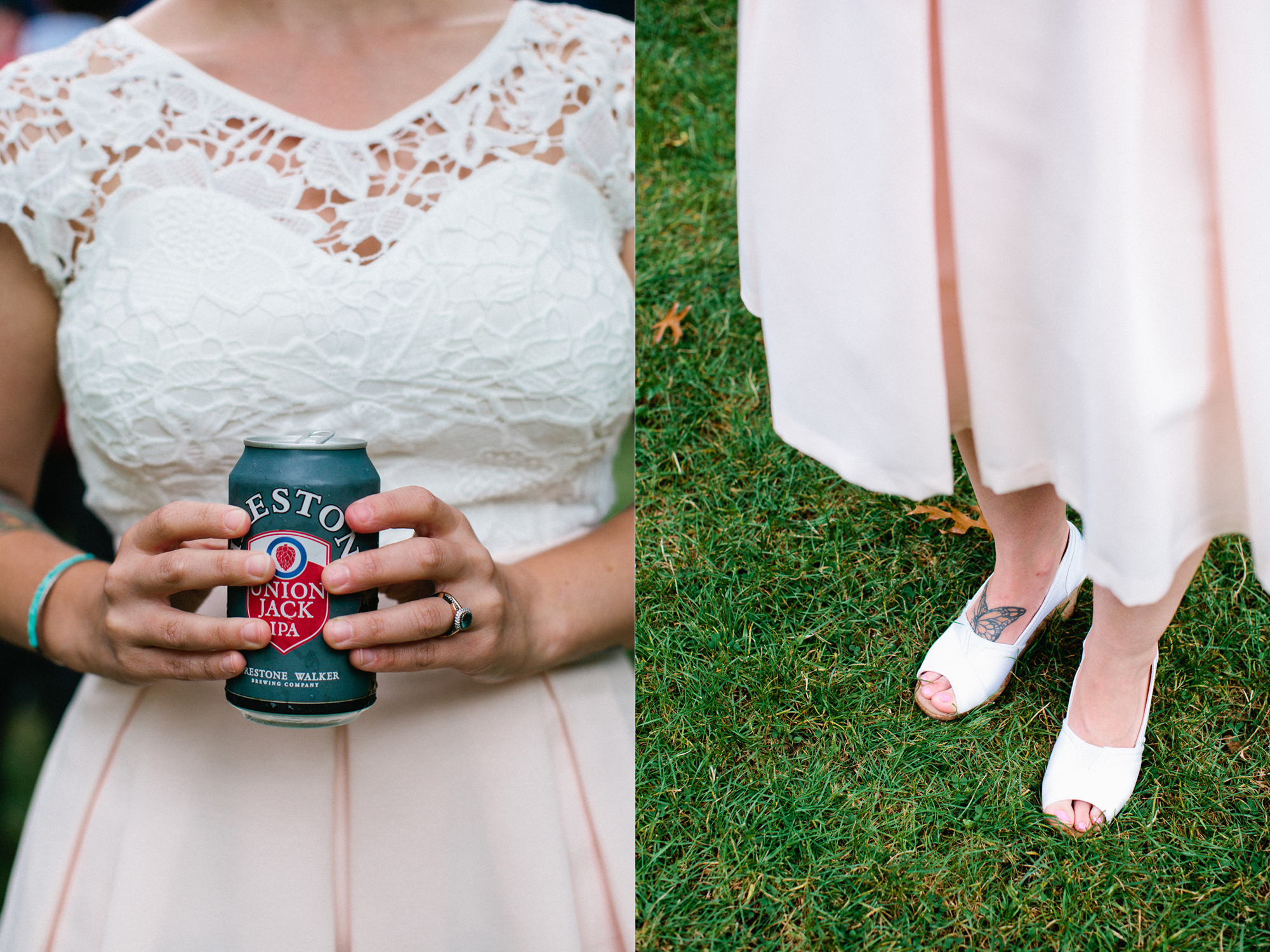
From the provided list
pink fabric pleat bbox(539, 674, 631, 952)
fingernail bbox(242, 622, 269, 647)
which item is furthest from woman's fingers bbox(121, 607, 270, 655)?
pink fabric pleat bbox(539, 674, 631, 952)

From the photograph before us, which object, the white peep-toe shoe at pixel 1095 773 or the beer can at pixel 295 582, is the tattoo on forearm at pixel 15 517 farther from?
the white peep-toe shoe at pixel 1095 773

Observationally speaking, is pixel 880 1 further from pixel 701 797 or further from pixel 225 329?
pixel 701 797

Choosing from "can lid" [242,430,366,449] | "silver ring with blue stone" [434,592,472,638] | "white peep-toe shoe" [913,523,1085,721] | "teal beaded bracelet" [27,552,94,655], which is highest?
"can lid" [242,430,366,449]

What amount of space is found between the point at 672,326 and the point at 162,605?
104 centimetres

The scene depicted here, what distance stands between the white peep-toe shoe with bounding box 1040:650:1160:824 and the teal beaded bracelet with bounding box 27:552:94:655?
106 cm

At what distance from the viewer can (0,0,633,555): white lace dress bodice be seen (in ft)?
2.75

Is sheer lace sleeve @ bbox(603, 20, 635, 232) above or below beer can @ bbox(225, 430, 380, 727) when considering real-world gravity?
above

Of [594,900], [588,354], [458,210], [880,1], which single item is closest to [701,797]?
[594,900]

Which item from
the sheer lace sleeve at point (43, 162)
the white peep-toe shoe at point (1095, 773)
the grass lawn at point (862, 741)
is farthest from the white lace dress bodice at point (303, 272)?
the white peep-toe shoe at point (1095, 773)

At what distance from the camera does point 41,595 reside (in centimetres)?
86

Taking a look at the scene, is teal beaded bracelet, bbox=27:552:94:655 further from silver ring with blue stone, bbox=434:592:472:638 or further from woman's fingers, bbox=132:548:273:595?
silver ring with blue stone, bbox=434:592:472:638

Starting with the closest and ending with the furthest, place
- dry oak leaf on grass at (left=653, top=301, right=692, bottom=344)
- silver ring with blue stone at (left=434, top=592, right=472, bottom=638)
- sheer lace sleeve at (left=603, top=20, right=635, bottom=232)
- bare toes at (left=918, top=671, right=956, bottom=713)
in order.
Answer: silver ring with blue stone at (left=434, top=592, right=472, bottom=638), sheer lace sleeve at (left=603, top=20, right=635, bottom=232), bare toes at (left=918, top=671, right=956, bottom=713), dry oak leaf on grass at (left=653, top=301, right=692, bottom=344)

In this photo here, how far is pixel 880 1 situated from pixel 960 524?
879mm

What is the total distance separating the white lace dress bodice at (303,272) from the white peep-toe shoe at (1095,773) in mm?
670
